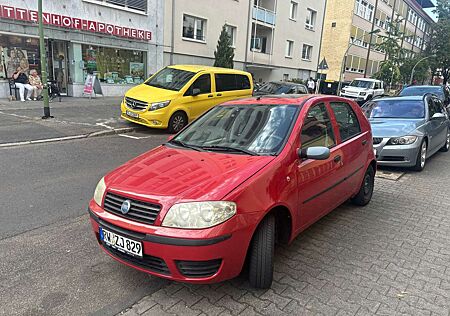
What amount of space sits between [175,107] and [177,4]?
474 inches

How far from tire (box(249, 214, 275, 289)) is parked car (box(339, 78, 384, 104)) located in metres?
23.7

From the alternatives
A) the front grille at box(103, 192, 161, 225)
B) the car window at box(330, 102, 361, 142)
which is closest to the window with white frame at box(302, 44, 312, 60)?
the car window at box(330, 102, 361, 142)

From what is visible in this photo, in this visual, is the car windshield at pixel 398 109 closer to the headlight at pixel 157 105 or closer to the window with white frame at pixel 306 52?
the headlight at pixel 157 105

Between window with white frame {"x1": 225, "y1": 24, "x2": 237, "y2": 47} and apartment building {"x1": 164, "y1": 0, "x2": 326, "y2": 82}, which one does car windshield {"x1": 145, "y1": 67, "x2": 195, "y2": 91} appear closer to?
apartment building {"x1": 164, "y1": 0, "x2": 326, "y2": 82}

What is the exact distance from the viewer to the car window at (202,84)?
34.6 ft

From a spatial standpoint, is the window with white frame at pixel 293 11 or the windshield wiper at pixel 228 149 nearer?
the windshield wiper at pixel 228 149

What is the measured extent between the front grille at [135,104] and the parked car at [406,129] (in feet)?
19.6

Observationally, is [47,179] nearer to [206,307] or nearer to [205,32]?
[206,307]

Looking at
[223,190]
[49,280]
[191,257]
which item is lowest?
[49,280]

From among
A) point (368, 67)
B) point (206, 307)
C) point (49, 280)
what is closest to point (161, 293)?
point (206, 307)

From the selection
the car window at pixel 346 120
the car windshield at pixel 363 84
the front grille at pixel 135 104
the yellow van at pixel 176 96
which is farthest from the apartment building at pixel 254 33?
the car window at pixel 346 120

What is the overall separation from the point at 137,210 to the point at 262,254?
3.42 feet

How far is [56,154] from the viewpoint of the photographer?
23.8 feet

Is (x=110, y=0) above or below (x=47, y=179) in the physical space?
above
